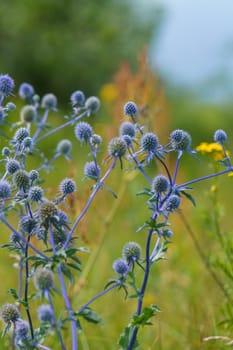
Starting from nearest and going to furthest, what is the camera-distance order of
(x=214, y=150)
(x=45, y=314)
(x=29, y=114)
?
(x=45, y=314)
(x=29, y=114)
(x=214, y=150)

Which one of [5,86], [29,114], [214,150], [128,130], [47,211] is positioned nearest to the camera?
[47,211]

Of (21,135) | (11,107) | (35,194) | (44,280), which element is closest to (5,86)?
(11,107)

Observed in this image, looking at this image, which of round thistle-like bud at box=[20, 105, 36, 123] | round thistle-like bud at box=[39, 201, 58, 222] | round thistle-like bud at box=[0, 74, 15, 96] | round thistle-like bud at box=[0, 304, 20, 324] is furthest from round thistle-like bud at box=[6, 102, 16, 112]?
round thistle-like bud at box=[0, 304, 20, 324]

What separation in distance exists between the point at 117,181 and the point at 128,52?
7.47 m

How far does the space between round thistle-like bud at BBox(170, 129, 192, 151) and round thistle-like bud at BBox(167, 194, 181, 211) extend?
4.3 inches

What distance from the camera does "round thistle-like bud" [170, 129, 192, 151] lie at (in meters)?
1.37

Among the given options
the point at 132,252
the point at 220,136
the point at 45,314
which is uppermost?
the point at 220,136

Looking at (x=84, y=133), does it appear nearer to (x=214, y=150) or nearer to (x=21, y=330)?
(x=21, y=330)

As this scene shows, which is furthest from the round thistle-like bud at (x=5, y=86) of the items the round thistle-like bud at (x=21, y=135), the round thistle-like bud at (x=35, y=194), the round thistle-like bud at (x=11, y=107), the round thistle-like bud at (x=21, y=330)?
the round thistle-like bud at (x=21, y=330)

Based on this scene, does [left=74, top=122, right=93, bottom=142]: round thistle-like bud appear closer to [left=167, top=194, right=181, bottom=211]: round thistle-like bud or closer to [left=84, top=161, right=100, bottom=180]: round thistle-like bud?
[left=84, top=161, right=100, bottom=180]: round thistle-like bud

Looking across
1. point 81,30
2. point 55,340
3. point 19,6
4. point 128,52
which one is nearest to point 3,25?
point 19,6

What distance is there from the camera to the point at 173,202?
1361mm

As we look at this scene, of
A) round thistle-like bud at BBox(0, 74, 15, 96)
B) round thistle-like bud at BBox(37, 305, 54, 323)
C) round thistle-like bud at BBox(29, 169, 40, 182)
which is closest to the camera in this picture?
round thistle-like bud at BBox(37, 305, 54, 323)

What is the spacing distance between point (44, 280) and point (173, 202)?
356 millimetres
